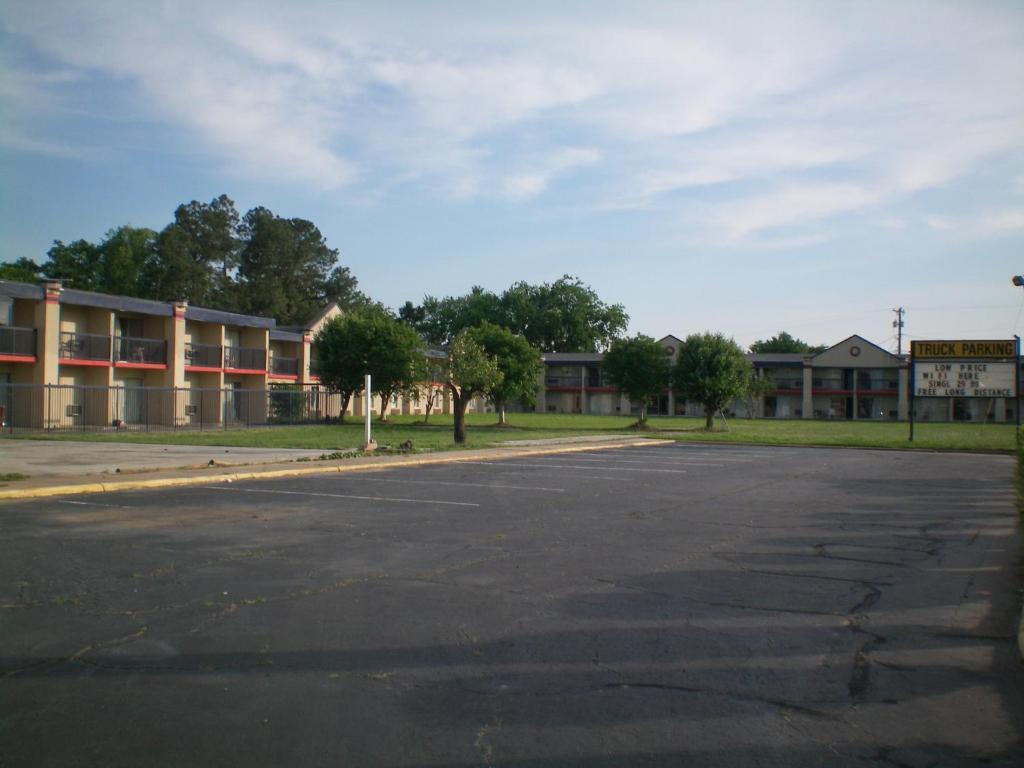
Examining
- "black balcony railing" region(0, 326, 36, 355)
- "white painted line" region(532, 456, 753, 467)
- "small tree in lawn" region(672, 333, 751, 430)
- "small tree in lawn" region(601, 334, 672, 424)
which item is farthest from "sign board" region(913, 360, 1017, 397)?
"black balcony railing" region(0, 326, 36, 355)

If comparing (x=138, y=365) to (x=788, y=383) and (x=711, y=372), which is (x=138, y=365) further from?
(x=788, y=383)

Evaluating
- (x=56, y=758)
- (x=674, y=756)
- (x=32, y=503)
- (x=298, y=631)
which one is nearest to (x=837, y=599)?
(x=674, y=756)

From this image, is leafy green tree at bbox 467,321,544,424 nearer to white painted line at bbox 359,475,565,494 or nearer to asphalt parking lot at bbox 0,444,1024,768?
white painted line at bbox 359,475,565,494

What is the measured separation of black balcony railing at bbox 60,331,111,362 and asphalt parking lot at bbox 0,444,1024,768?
97.3ft

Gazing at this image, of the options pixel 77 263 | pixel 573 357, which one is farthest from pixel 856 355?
pixel 77 263

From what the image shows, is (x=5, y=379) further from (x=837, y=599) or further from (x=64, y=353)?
(x=837, y=599)

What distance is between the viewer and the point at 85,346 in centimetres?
4106

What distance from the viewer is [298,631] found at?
6.78 meters

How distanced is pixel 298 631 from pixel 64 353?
38.4 m

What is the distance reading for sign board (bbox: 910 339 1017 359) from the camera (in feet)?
126

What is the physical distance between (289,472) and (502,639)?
14215 millimetres

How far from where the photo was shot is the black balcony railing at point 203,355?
46.8 meters

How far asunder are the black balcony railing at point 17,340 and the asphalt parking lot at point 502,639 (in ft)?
89.4

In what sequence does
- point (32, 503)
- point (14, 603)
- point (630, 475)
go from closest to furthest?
point (14, 603), point (32, 503), point (630, 475)
